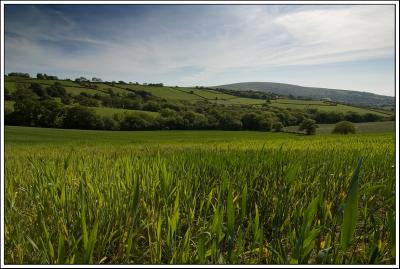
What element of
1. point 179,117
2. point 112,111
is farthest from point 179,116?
point 112,111

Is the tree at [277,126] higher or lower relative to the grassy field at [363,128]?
lower

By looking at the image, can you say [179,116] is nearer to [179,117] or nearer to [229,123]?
[179,117]

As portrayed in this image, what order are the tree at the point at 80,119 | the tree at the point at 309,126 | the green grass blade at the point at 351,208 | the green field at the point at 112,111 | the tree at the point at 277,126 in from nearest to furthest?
the green grass blade at the point at 351,208
the tree at the point at 80,119
the green field at the point at 112,111
the tree at the point at 309,126
the tree at the point at 277,126

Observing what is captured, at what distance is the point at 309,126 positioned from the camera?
32281 millimetres

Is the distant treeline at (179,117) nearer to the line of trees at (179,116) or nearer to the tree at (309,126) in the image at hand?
the line of trees at (179,116)

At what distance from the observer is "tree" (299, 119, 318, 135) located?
104ft

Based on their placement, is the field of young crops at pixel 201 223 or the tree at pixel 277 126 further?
the tree at pixel 277 126

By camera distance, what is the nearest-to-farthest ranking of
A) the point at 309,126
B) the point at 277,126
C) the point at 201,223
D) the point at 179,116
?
1. the point at 201,223
2. the point at 309,126
3. the point at 179,116
4. the point at 277,126

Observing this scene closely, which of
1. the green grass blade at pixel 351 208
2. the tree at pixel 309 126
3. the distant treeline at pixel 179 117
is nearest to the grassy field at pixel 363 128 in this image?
the distant treeline at pixel 179 117

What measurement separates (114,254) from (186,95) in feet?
134

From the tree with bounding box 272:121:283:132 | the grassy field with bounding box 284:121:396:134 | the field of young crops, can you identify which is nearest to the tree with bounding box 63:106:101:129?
the field of young crops

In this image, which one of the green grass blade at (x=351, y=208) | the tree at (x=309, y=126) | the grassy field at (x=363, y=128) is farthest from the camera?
the tree at (x=309, y=126)

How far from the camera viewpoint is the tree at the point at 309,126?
31594 millimetres

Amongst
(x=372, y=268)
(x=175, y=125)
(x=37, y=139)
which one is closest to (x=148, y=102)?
(x=175, y=125)
